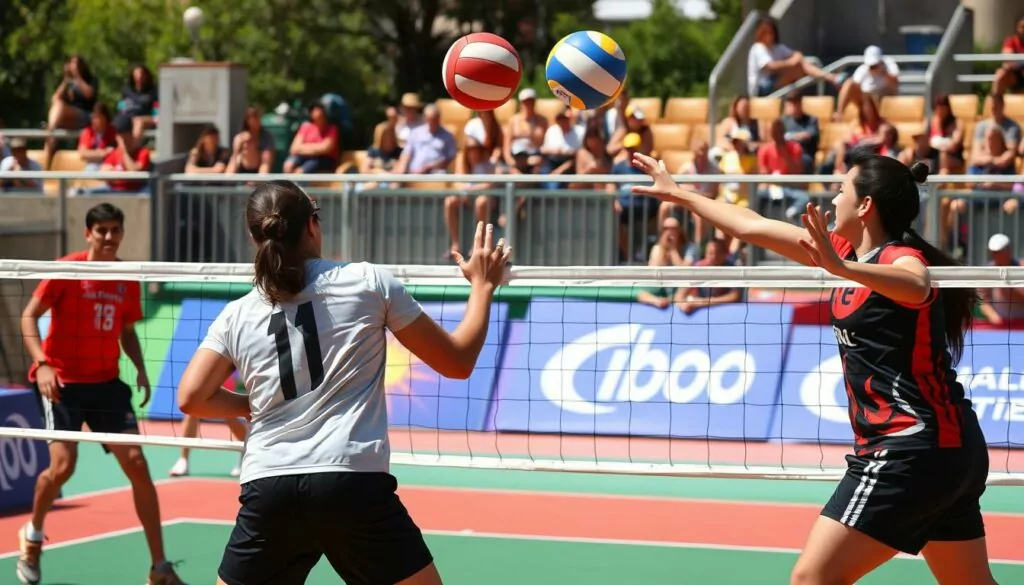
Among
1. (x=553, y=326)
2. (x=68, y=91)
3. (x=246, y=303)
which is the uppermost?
(x=68, y=91)

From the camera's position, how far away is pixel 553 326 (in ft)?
41.6

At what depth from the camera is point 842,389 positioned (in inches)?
448

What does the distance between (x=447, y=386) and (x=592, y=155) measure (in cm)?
308

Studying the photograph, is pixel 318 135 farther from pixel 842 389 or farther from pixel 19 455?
pixel 842 389

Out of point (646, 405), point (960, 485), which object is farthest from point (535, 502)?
point (960, 485)

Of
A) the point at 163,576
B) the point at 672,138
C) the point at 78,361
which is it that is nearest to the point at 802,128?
the point at 672,138

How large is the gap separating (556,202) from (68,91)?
8409 mm

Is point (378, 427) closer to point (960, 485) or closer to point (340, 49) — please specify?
point (960, 485)

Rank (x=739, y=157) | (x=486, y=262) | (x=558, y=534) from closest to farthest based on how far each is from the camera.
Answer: (x=486, y=262)
(x=558, y=534)
(x=739, y=157)

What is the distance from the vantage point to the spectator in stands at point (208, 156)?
15.8m

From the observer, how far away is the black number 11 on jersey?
4.62 metres

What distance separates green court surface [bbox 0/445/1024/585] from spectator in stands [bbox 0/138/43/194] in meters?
5.07

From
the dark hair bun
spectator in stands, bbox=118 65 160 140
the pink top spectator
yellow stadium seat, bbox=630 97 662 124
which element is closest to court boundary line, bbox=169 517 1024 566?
the dark hair bun

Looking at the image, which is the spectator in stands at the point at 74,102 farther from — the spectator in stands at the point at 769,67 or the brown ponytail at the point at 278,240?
the brown ponytail at the point at 278,240
